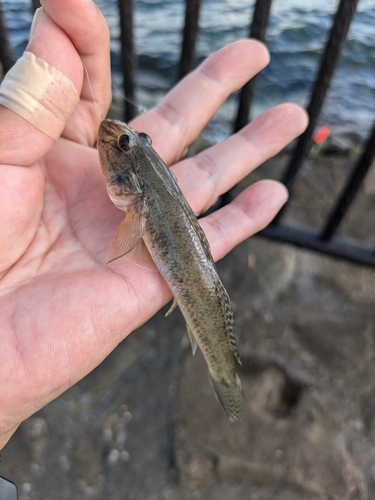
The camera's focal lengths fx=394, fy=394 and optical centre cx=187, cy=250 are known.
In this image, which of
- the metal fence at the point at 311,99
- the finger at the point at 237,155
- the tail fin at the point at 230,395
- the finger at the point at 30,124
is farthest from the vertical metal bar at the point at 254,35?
the tail fin at the point at 230,395

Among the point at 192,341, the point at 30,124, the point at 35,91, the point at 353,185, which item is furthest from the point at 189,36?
the point at 192,341

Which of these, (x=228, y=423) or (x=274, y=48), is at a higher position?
(x=274, y=48)

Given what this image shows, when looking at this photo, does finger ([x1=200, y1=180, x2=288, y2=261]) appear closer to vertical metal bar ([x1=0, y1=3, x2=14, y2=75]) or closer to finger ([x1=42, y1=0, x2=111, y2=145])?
finger ([x1=42, y1=0, x2=111, y2=145])

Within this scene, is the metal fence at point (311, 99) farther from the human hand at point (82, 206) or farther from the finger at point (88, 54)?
the finger at point (88, 54)

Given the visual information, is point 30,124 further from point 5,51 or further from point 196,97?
point 5,51

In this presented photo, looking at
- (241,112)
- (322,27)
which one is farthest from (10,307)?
(322,27)

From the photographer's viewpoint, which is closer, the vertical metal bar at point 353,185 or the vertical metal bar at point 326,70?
the vertical metal bar at point 326,70

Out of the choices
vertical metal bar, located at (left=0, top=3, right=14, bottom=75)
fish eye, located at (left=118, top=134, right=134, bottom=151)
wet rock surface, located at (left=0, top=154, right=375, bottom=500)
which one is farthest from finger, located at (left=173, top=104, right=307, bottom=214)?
vertical metal bar, located at (left=0, top=3, right=14, bottom=75)
